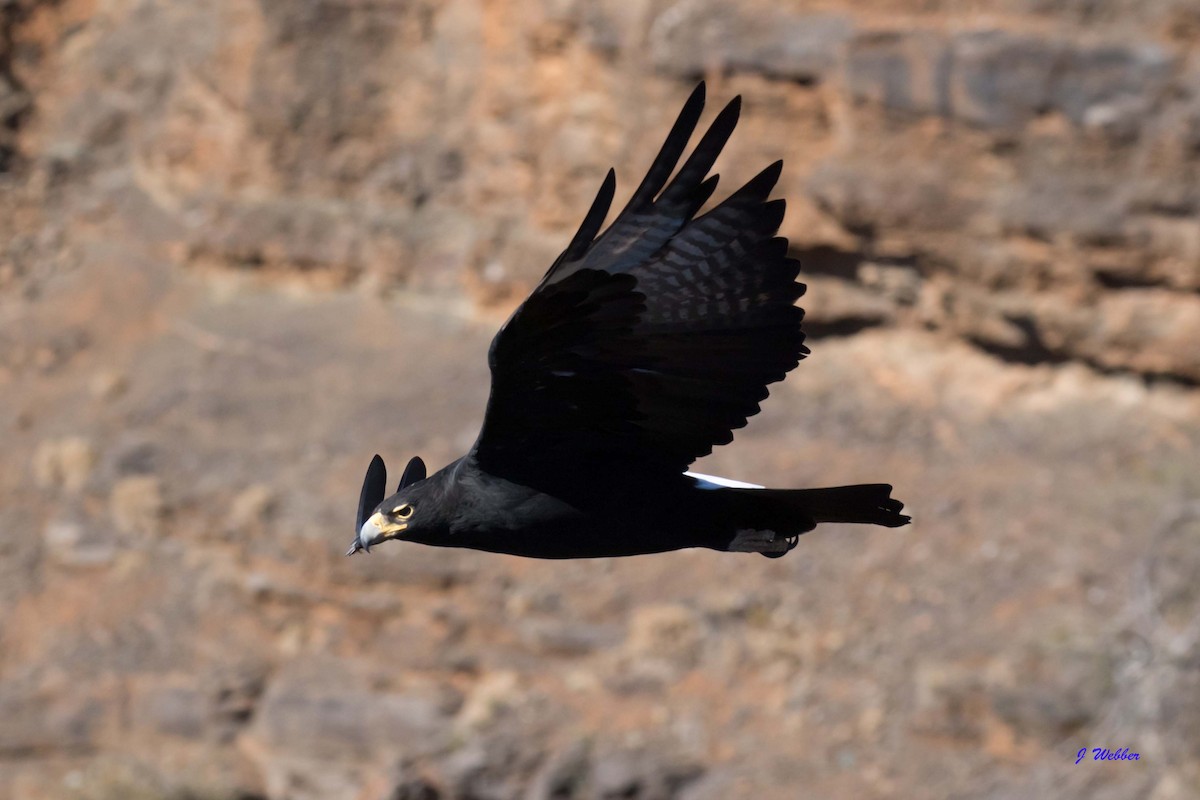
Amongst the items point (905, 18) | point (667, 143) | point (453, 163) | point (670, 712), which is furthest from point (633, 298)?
point (453, 163)

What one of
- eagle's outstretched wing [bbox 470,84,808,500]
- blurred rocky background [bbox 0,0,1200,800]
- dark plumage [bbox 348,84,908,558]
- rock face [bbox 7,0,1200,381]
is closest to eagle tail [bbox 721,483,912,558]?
dark plumage [bbox 348,84,908,558]

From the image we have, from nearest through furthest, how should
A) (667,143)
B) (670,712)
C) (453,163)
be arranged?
(667,143)
(670,712)
(453,163)

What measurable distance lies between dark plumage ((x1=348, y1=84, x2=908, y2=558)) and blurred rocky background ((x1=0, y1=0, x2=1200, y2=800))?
4.80m

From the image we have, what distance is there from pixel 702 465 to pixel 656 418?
5.46 metres

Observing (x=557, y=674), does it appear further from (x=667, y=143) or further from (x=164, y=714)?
(x=667, y=143)

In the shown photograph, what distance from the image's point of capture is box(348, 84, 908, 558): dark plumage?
423 centimetres

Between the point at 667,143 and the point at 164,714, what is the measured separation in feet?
21.9

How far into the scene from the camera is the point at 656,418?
434 centimetres

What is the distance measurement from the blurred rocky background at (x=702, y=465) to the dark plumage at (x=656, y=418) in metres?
4.80

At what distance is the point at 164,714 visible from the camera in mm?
9625
